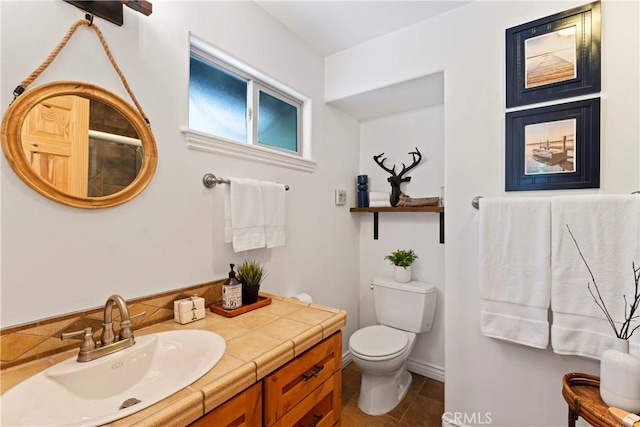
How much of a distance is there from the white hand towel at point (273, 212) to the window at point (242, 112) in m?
0.20

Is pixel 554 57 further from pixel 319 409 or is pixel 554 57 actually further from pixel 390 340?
pixel 319 409

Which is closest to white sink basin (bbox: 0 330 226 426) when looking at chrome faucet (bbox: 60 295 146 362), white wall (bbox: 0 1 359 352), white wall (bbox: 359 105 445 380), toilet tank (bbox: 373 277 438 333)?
chrome faucet (bbox: 60 295 146 362)

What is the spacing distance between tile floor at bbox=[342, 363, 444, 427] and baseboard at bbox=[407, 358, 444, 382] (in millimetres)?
34

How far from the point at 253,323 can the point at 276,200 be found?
703mm

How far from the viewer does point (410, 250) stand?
2350 mm

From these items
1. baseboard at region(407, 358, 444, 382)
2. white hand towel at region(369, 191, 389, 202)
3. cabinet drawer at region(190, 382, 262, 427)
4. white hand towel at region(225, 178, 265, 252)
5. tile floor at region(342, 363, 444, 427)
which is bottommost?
tile floor at region(342, 363, 444, 427)

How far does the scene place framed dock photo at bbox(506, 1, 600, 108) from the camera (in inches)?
54.0

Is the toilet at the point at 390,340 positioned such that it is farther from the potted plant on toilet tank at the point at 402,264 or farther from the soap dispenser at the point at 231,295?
the soap dispenser at the point at 231,295

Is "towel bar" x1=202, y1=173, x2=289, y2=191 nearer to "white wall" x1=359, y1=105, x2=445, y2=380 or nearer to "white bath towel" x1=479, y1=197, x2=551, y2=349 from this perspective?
"white bath towel" x1=479, y1=197, x2=551, y2=349

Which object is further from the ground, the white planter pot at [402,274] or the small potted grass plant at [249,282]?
the small potted grass plant at [249,282]

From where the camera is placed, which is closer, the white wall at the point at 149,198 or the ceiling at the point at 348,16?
the white wall at the point at 149,198

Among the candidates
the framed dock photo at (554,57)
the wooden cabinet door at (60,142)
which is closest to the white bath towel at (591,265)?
the framed dock photo at (554,57)

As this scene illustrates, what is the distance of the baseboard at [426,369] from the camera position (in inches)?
88.8

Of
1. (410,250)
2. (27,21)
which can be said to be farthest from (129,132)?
(410,250)
